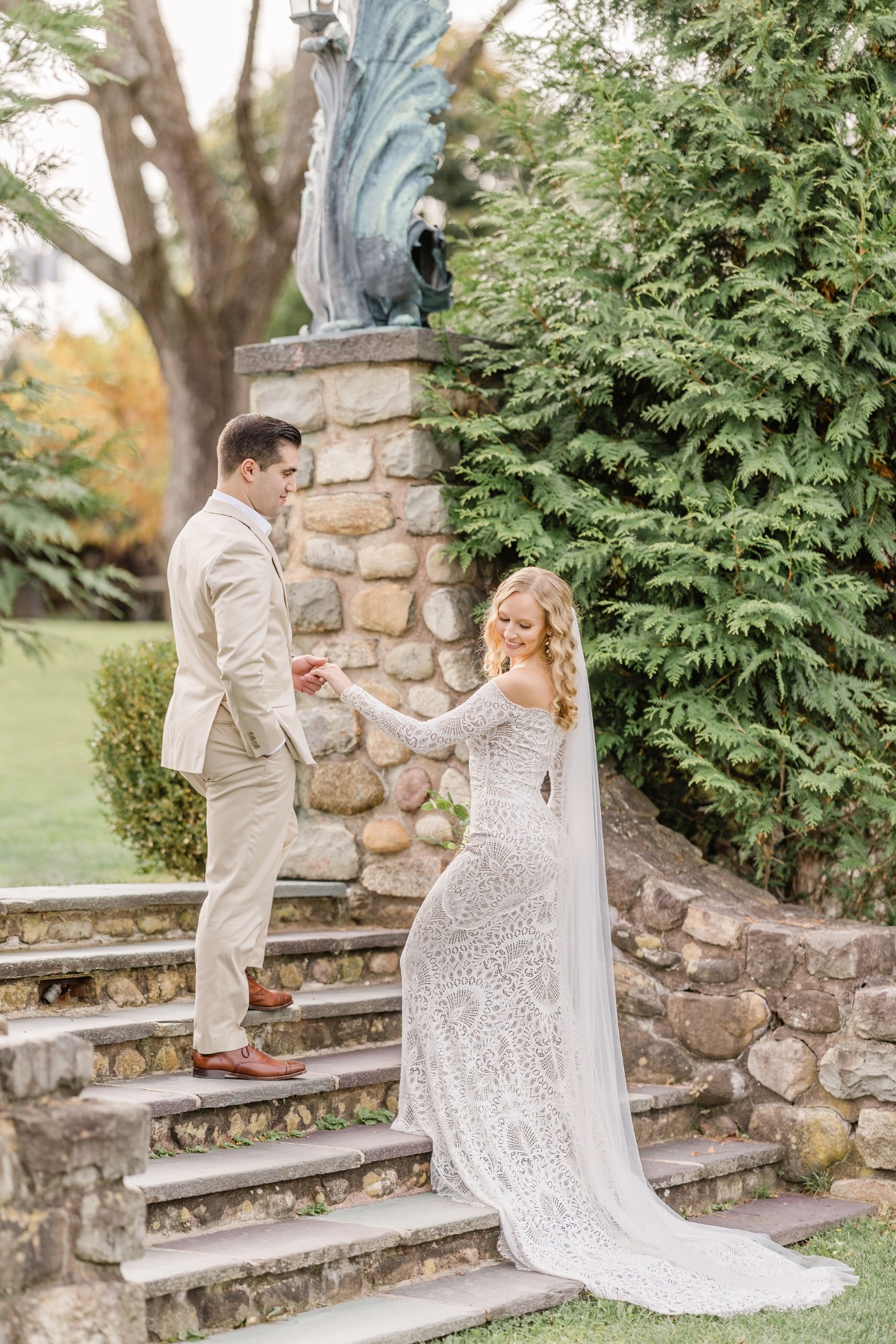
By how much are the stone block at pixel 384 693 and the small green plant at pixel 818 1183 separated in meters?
2.35

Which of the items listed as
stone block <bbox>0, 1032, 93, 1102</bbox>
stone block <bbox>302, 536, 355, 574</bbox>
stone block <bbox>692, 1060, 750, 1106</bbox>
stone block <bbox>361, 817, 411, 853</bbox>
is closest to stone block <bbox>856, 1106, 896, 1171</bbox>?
stone block <bbox>692, 1060, 750, 1106</bbox>

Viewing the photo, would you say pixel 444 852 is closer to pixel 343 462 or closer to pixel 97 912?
pixel 97 912

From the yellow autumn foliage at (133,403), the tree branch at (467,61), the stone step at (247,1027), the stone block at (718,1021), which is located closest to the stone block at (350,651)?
the stone step at (247,1027)

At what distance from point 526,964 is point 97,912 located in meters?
1.49

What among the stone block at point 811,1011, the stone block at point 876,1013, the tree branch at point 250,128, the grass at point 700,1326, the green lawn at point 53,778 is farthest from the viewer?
the tree branch at point 250,128

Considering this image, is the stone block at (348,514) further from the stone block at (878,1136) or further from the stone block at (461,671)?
the stone block at (878,1136)

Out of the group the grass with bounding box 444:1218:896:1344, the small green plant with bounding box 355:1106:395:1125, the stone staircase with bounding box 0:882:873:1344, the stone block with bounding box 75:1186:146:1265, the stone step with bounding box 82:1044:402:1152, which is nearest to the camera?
the stone block with bounding box 75:1186:146:1265

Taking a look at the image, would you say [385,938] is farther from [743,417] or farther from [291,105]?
[291,105]

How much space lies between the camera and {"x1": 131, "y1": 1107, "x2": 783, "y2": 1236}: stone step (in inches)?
156

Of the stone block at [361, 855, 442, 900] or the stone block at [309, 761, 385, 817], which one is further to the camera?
the stone block at [309, 761, 385, 817]

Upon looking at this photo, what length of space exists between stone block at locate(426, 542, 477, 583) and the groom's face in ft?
4.76

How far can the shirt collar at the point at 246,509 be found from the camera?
4.63 m

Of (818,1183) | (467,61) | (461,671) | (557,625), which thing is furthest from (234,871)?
(467,61)

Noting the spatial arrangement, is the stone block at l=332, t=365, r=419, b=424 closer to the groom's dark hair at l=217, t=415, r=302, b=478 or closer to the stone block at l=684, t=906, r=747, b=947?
the groom's dark hair at l=217, t=415, r=302, b=478
